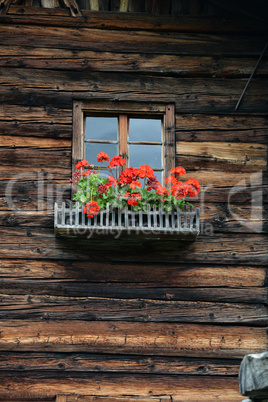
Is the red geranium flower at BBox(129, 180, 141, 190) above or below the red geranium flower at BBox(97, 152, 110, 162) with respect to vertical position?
below

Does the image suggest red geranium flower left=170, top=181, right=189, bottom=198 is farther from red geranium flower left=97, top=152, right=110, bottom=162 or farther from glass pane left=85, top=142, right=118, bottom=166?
glass pane left=85, top=142, right=118, bottom=166

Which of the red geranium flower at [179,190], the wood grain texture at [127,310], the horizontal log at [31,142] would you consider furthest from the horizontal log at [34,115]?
the wood grain texture at [127,310]

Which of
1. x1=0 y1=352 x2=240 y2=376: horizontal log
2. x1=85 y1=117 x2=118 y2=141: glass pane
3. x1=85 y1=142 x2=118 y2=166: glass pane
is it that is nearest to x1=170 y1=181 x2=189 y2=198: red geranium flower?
x1=85 y1=142 x2=118 y2=166: glass pane

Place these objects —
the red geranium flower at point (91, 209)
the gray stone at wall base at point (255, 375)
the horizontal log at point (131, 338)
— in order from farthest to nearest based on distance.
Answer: the horizontal log at point (131, 338), the red geranium flower at point (91, 209), the gray stone at wall base at point (255, 375)

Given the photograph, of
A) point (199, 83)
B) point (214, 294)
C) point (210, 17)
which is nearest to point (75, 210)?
point (214, 294)

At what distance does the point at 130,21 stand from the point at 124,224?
81.3 inches

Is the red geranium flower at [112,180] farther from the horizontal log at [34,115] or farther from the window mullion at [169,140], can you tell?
the horizontal log at [34,115]

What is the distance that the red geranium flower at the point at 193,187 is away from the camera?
173 inches

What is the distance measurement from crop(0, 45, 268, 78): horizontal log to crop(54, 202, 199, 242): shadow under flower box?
1.44 meters

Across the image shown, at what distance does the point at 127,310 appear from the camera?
4.45 meters

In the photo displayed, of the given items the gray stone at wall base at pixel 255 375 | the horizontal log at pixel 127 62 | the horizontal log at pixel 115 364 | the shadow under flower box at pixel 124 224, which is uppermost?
the horizontal log at pixel 127 62

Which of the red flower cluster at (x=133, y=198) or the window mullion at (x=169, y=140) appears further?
the window mullion at (x=169, y=140)

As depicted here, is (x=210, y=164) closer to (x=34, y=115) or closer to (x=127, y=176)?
(x=127, y=176)

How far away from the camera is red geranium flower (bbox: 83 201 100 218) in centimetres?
421
